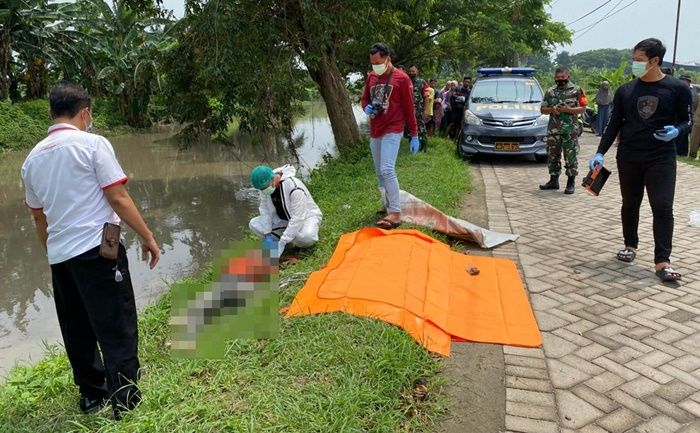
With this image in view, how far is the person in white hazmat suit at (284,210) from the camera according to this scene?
4821 mm

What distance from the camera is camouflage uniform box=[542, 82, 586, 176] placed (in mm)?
7453

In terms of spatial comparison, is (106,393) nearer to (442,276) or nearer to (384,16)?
(442,276)

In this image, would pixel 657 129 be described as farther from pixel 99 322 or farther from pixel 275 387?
pixel 99 322

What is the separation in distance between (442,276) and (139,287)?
365 centimetres

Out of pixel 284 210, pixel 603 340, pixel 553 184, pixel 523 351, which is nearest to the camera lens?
pixel 523 351

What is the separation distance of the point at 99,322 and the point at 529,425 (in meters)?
2.10

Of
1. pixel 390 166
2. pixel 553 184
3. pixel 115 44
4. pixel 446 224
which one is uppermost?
pixel 115 44

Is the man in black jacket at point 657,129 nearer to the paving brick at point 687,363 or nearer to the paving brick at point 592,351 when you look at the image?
the paving brick at point 687,363

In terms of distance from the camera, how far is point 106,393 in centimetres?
284

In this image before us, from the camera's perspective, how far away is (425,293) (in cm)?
367

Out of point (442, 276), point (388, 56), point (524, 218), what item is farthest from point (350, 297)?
point (524, 218)

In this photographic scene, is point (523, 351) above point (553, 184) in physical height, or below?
below

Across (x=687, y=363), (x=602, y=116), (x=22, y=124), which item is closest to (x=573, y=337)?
(x=687, y=363)

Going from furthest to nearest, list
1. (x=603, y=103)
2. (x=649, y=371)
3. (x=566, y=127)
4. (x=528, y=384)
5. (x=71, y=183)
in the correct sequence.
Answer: (x=603, y=103), (x=566, y=127), (x=649, y=371), (x=528, y=384), (x=71, y=183)
